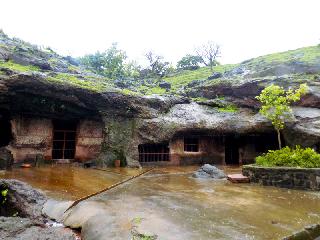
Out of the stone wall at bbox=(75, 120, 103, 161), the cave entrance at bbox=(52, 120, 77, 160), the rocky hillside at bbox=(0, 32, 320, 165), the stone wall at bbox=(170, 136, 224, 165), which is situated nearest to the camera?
the rocky hillside at bbox=(0, 32, 320, 165)

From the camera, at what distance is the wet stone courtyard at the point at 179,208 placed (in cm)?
557

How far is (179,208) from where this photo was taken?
23.3 ft

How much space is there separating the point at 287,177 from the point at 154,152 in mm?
8071

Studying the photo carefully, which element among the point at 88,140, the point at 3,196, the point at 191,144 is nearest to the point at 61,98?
the point at 88,140

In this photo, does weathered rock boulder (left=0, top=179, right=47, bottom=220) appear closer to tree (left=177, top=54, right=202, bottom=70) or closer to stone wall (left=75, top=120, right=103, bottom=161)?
stone wall (left=75, top=120, right=103, bottom=161)

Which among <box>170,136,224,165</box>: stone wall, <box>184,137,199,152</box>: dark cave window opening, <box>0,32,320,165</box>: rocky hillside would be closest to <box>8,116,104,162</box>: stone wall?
<box>0,32,320,165</box>: rocky hillside

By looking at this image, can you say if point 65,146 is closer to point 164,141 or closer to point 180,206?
point 164,141

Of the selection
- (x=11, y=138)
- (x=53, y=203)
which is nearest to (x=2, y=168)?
(x=11, y=138)

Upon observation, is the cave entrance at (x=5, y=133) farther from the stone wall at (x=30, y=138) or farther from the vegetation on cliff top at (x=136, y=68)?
the vegetation on cliff top at (x=136, y=68)

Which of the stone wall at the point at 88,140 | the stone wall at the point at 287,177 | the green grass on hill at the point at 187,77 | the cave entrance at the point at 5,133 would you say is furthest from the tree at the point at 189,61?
the stone wall at the point at 287,177

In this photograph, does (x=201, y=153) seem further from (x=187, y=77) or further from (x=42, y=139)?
(x=187, y=77)

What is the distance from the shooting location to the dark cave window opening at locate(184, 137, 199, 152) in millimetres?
17464

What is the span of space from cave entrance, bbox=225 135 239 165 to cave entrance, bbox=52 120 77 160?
364 inches

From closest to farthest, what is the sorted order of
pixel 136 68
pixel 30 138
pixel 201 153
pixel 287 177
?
pixel 287 177 → pixel 30 138 → pixel 201 153 → pixel 136 68
